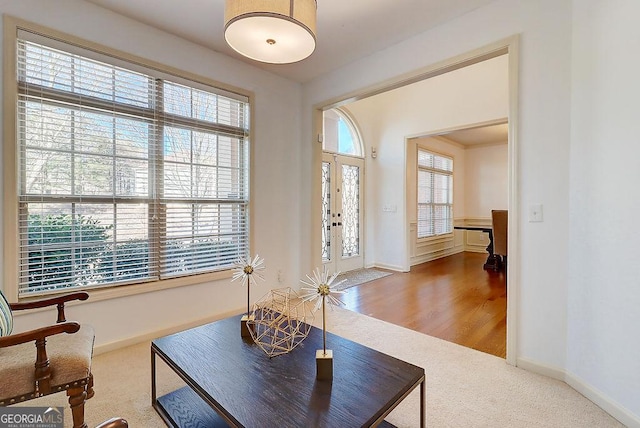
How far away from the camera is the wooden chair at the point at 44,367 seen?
1.28 meters

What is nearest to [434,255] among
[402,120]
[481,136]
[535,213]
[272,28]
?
[481,136]

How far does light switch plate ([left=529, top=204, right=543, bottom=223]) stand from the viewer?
6.98ft

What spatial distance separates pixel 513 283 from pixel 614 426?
888 mm

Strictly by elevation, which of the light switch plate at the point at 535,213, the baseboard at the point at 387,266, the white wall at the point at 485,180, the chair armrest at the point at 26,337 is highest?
the white wall at the point at 485,180

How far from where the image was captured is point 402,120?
17.6 feet

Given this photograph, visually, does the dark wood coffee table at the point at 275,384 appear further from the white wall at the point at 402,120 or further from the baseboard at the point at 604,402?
the white wall at the point at 402,120

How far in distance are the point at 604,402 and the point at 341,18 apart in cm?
316

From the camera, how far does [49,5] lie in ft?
7.21

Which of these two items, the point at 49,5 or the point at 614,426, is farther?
the point at 49,5

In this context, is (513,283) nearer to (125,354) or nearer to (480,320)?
(480,320)

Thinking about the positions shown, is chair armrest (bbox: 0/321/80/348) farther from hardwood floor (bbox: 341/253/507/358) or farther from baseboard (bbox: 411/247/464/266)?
baseboard (bbox: 411/247/464/266)

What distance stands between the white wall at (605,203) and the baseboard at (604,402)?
13 millimetres

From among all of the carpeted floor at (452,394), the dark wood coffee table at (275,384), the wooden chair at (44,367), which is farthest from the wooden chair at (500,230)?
the wooden chair at (44,367)

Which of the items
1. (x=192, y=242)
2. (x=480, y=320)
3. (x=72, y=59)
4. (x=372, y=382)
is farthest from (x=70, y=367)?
(x=480, y=320)
